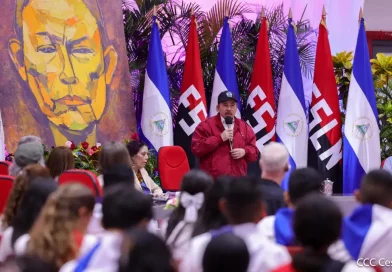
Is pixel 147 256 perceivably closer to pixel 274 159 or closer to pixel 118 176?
pixel 118 176

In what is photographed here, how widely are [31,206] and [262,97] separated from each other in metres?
5.44

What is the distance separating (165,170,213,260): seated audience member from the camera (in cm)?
318

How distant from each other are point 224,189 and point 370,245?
600 millimetres

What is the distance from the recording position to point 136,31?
877 cm

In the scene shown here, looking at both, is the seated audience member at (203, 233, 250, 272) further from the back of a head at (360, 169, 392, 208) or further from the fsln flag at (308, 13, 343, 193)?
the fsln flag at (308, 13, 343, 193)

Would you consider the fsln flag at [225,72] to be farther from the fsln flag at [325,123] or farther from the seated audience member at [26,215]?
the seated audience member at [26,215]

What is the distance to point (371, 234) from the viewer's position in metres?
2.97

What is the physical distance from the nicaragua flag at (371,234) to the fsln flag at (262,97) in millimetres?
5233

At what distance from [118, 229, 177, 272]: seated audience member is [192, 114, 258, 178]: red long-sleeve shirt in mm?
4460

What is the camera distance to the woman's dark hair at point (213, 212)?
3.05m

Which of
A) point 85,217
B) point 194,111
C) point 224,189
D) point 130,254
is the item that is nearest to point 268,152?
point 224,189

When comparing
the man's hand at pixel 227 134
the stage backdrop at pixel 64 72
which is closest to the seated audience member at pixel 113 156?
the man's hand at pixel 227 134

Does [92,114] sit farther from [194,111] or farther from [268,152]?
[268,152]

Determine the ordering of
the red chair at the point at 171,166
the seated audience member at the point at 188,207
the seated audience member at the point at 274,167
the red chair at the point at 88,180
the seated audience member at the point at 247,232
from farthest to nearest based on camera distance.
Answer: the red chair at the point at 171,166 < the red chair at the point at 88,180 < the seated audience member at the point at 274,167 < the seated audience member at the point at 188,207 < the seated audience member at the point at 247,232
